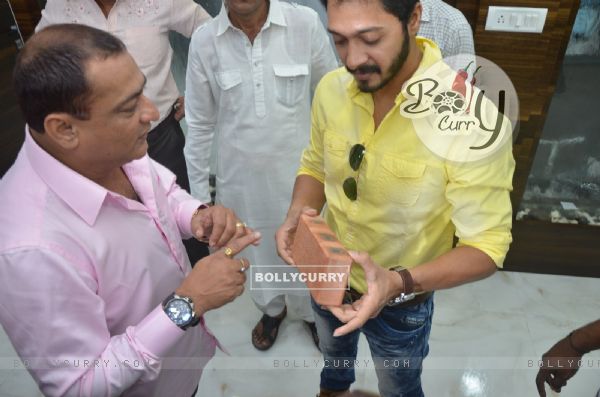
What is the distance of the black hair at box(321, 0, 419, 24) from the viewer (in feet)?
3.88

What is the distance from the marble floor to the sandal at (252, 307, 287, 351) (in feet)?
0.13

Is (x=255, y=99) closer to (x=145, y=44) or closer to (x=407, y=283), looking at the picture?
(x=145, y=44)

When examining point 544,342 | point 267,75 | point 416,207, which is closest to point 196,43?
point 267,75

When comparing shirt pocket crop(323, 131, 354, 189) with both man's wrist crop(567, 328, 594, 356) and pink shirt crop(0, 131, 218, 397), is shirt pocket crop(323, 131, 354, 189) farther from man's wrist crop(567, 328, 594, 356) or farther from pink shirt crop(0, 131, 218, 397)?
man's wrist crop(567, 328, 594, 356)

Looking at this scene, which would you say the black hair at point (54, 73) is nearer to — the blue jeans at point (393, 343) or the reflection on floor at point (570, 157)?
the blue jeans at point (393, 343)

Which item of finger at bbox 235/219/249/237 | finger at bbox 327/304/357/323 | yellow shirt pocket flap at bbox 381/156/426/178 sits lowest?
finger at bbox 327/304/357/323

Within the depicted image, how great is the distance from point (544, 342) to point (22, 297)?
8.03 feet

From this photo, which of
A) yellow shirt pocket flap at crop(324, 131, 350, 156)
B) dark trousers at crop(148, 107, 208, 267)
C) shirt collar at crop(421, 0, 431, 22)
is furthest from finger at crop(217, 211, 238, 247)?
shirt collar at crop(421, 0, 431, 22)

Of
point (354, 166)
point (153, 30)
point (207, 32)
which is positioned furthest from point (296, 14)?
point (354, 166)

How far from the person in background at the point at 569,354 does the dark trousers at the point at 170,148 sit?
5.90ft

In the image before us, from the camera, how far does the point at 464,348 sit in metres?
2.44

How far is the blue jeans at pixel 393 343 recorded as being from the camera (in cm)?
156

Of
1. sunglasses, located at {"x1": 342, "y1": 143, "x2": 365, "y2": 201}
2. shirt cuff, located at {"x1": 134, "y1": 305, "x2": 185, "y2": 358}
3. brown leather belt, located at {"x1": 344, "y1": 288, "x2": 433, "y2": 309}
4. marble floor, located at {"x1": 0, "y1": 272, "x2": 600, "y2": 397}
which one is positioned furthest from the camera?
marble floor, located at {"x1": 0, "y1": 272, "x2": 600, "y2": 397}

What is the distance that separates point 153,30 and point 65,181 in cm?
139
